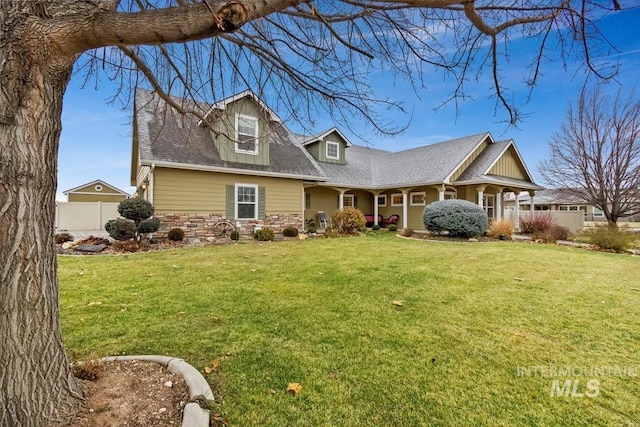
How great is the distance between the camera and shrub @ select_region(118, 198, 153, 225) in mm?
9609

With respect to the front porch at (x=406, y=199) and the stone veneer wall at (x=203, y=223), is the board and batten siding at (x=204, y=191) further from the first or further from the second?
the front porch at (x=406, y=199)

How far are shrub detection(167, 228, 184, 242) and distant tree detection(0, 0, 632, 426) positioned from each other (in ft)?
24.4

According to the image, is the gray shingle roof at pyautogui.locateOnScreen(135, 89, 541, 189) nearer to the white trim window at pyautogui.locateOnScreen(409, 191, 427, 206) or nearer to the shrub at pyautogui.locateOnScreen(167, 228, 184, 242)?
the white trim window at pyautogui.locateOnScreen(409, 191, 427, 206)

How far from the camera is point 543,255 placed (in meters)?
A: 8.53

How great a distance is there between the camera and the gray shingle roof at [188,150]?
10617mm

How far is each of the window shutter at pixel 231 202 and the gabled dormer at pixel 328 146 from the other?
7.00 meters

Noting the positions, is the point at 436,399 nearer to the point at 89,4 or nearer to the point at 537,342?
the point at 537,342

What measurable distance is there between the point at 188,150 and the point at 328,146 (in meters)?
9.17

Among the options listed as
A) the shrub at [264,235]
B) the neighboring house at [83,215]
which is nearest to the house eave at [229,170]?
the shrub at [264,235]

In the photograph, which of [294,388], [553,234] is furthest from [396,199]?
[294,388]

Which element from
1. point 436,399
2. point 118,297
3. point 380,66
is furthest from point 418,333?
point 118,297

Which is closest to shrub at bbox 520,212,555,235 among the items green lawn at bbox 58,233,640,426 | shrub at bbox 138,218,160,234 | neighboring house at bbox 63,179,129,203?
green lawn at bbox 58,233,640,426

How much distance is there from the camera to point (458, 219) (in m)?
12.5

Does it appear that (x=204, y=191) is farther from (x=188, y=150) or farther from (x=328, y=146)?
A: (x=328, y=146)
